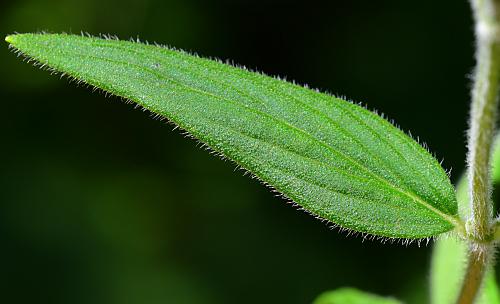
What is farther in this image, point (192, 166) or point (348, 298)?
point (192, 166)

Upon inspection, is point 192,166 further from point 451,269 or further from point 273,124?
point 273,124

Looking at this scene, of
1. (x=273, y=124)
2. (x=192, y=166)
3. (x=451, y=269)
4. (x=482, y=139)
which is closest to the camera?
(x=482, y=139)

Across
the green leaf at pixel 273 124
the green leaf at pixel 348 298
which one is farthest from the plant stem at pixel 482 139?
the green leaf at pixel 348 298

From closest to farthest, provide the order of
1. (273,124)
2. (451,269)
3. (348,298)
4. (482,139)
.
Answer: (482,139) → (273,124) → (451,269) → (348,298)

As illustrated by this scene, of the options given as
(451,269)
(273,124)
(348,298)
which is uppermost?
(273,124)

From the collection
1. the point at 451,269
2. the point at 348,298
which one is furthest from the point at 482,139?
the point at 348,298

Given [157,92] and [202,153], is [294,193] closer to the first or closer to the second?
[157,92]

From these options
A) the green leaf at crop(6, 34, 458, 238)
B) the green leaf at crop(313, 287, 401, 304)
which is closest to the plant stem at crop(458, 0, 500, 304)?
the green leaf at crop(6, 34, 458, 238)

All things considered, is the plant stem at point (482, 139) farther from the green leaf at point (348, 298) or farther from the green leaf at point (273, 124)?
the green leaf at point (348, 298)
